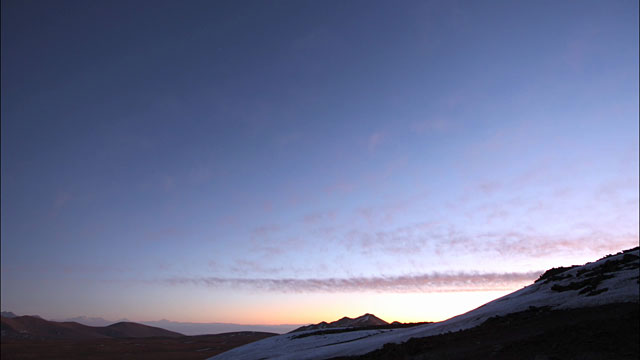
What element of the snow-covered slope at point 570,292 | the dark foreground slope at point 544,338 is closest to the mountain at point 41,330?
the snow-covered slope at point 570,292

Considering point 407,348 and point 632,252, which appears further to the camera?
point 632,252

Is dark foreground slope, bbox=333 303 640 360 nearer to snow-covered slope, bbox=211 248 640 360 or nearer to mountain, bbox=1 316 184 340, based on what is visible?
snow-covered slope, bbox=211 248 640 360

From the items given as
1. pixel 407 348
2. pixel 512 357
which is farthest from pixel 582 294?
pixel 407 348

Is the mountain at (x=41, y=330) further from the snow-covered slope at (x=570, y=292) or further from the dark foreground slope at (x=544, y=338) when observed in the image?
the dark foreground slope at (x=544, y=338)

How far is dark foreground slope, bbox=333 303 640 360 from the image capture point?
47.4 feet

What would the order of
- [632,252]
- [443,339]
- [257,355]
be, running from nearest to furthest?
1. [443,339]
2. [632,252]
3. [257,355]

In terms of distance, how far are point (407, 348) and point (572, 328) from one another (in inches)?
334

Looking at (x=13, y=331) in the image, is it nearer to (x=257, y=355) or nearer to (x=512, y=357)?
(x=257, y=355)

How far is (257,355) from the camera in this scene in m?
37.6

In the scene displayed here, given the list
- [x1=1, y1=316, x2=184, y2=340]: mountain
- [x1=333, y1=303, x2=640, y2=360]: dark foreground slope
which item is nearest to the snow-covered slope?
[x1=333, y1=303, x2=640, y2=360]: dark foreground slope

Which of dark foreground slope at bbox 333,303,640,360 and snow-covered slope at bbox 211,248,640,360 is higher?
snow-covered slope at bbox 211,248,640,360

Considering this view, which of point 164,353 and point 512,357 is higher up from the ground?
point 512,357

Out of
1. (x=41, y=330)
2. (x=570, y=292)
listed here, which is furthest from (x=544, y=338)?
(x=41, y=330)

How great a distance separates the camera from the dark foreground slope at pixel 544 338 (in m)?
14.4
